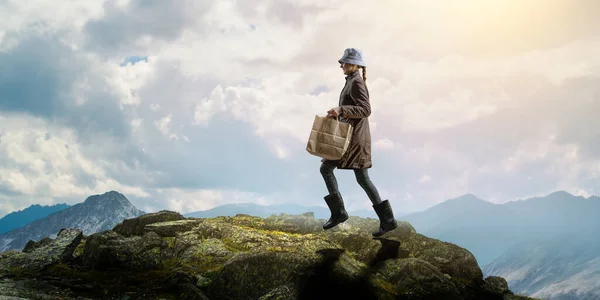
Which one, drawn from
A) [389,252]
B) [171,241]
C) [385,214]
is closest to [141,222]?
[171,241]

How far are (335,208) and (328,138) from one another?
7.31 ft

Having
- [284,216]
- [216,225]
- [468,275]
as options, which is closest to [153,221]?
[216,225]

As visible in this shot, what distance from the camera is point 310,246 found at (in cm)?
1277

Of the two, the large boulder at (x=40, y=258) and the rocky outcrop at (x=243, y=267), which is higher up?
the large boulder at (x=40, y=258)

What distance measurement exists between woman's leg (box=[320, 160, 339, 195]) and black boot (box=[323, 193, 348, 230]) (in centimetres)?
15

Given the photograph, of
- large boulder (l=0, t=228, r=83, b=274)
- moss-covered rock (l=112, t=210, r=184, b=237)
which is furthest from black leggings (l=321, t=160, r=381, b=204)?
moss-covered rock (l=112, t=210, r=184, b=237)

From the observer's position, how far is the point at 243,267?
9992 mm

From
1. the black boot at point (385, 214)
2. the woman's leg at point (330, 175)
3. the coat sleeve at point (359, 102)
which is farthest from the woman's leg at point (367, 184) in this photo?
the coat sleeve at point (359, 102)

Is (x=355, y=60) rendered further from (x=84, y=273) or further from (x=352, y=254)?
(x=84, y=273)

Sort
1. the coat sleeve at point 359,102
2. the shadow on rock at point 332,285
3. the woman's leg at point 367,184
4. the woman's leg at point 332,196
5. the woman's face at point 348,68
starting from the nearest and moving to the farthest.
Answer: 1. the shadow on rock at point 332,285
2. the coat sleeve at point 359,102
3. the woman's face at point 348,68
4. the woman's leg at point 367,184
5. the woman's leg at point 332,196

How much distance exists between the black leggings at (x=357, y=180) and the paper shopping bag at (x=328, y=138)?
0.84m

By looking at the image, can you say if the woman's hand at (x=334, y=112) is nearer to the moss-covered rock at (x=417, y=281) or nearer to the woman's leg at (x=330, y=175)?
the woman's leg at (x=330, y=175)

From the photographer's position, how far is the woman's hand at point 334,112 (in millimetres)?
10258

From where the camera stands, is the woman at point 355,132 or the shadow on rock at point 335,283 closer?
the shadow on rock at point 335,283
